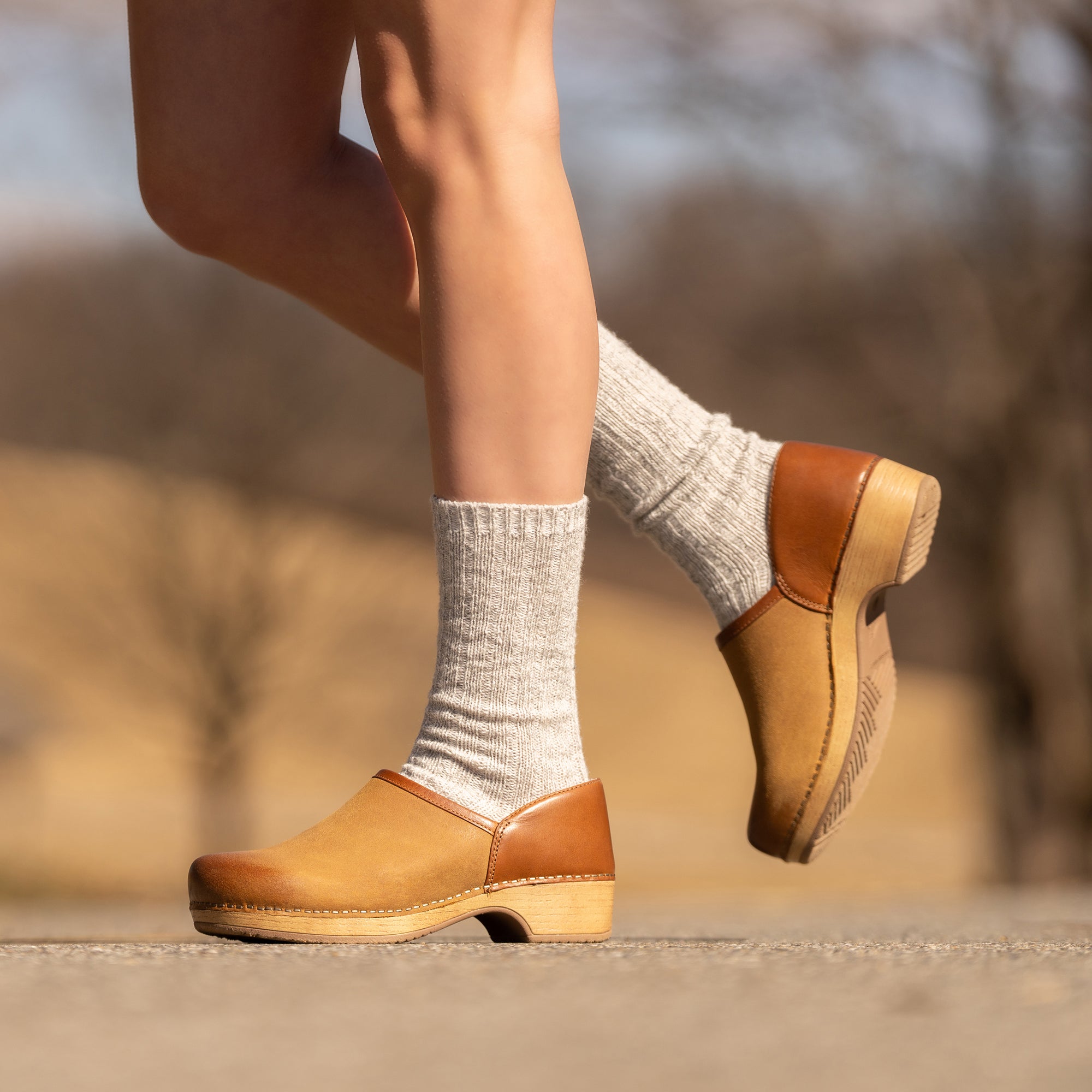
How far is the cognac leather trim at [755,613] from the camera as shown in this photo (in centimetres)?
126

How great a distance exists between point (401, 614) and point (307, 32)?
17.2 ft

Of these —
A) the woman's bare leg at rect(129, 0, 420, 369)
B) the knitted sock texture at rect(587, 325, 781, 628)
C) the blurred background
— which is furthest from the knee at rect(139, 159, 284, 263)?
the blurred background

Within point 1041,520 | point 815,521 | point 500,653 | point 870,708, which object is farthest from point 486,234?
point 1041,520

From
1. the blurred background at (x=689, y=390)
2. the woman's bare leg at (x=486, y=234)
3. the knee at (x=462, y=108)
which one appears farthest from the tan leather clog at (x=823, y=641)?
the blurred background at (x=689, y=390)

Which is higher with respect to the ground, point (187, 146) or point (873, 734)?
point (187, 146)

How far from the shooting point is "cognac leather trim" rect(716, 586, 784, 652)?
4.15 ft

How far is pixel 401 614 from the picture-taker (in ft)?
20.9

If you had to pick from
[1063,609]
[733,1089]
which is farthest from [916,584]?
[733,1089]

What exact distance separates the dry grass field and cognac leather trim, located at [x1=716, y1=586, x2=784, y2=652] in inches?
152

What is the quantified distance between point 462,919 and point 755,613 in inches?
15.8

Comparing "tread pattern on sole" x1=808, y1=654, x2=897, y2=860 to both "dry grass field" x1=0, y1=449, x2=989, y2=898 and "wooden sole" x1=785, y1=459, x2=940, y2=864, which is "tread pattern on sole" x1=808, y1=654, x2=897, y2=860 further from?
"dry grass field" x1=0, y1=449, x2=989, y2=898

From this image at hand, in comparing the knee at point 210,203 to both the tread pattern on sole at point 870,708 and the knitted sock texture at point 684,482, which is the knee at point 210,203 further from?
the tread pattern on sole at point 870,708

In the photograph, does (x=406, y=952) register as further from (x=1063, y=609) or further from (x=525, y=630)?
(x=1063, y=609)

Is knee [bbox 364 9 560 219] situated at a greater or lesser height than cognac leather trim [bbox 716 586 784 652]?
greater
